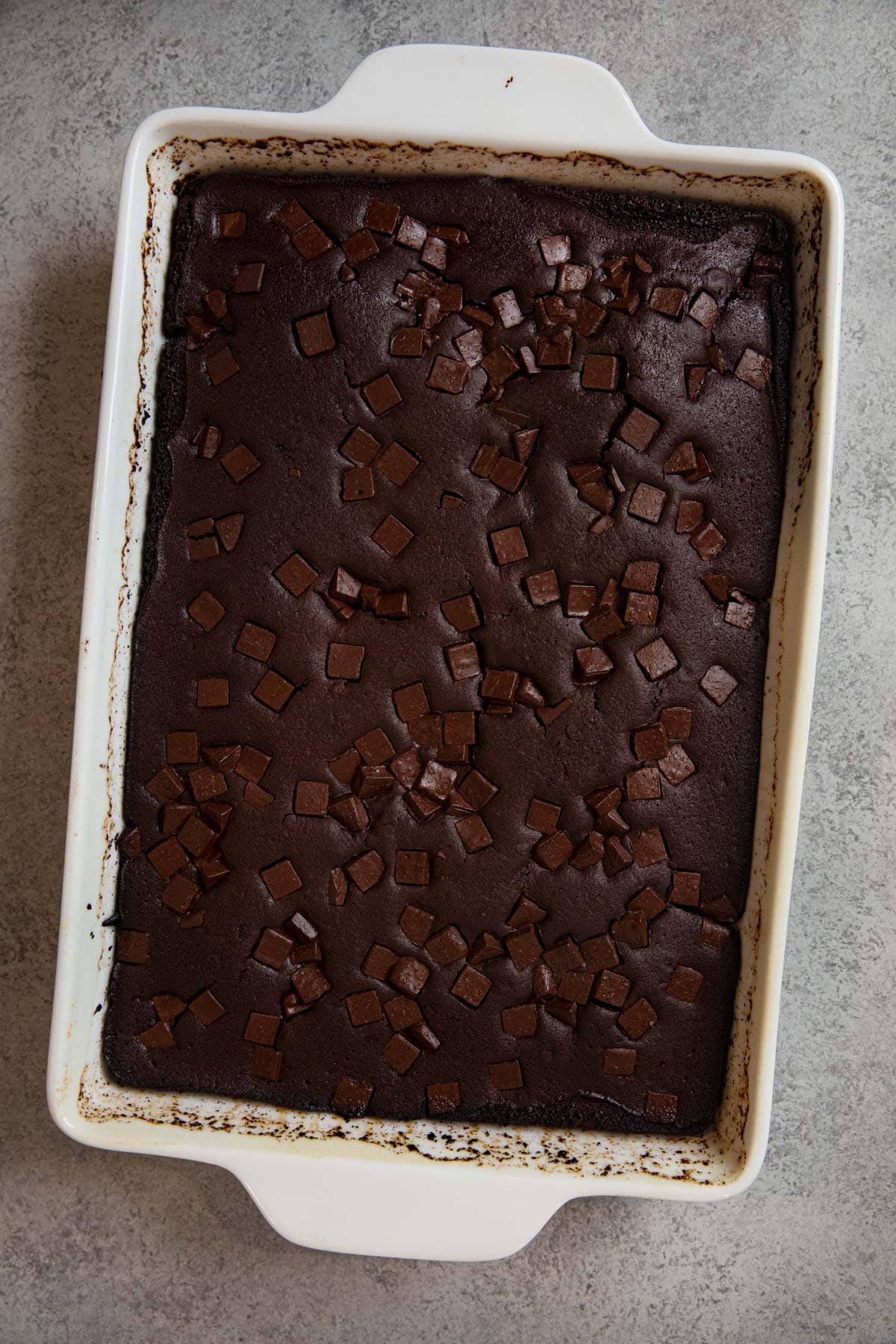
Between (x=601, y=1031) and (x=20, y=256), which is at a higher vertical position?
(x=20, y=256)

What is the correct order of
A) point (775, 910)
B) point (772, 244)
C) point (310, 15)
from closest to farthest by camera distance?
point (775, 910), point (772, 244), point (310, 15)

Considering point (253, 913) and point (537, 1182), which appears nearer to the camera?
point (537, 1182)

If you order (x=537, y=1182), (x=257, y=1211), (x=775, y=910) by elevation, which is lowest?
(x=257, y=1211)

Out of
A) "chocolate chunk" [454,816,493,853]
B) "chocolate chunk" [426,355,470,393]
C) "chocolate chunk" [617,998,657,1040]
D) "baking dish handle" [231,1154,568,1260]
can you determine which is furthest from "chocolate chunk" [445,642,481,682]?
"baking dish handle" [231,1154,568,1260]

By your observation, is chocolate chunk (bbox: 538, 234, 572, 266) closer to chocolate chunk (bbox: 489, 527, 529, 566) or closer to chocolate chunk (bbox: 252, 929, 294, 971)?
chocolate chunk (bbox: 489, 527, 529, 566)

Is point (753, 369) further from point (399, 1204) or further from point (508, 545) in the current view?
point (399, 1204)

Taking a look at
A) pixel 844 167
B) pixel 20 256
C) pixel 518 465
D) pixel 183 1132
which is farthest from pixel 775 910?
pixel 20 256

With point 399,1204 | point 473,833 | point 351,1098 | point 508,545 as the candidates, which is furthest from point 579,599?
point 399,1204

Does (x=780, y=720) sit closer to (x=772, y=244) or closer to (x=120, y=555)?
(x=772, y=244)
